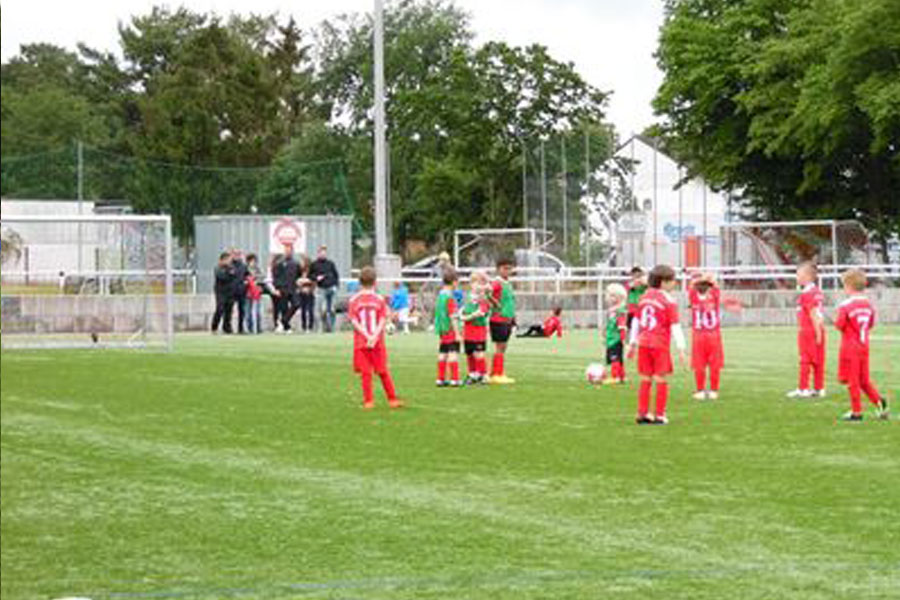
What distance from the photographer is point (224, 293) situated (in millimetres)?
39562

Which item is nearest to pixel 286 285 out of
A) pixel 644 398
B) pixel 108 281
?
pixel 108 281

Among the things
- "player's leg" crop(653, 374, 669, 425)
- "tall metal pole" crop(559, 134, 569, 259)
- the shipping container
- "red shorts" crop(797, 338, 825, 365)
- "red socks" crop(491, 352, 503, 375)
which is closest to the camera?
"player's leg" crop(653, 374, 669, 425)

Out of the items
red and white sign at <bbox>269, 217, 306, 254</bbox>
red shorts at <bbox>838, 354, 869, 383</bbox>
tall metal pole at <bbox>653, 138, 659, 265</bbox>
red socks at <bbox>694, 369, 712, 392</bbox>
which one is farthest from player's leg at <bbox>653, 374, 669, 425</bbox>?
tall metal pole at <bbox>653, 138, 659, 265</bbox>

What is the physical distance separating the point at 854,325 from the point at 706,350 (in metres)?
3.84

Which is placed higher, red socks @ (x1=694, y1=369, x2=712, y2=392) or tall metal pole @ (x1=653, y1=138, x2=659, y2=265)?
tall metal pole @ (x1=653, y1=138, x2=659, y2=265)

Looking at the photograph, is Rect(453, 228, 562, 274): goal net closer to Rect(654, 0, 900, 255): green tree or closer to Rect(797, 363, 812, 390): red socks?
Rect(654, 0, 900, 255): green tree

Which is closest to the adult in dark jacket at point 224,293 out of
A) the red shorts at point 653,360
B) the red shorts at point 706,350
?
the red shorts at point 706,350

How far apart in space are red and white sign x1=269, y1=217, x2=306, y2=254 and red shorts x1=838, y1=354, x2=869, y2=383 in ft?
104

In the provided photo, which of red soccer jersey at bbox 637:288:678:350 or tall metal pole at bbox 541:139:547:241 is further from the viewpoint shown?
tall metal pole at bbox 541:139:547:241

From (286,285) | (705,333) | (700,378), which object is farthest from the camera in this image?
(286,285)

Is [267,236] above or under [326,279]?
above

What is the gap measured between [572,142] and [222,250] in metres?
15.5

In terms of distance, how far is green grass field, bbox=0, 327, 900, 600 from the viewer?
817 centimetres

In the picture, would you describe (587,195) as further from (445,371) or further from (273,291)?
(445,371)
